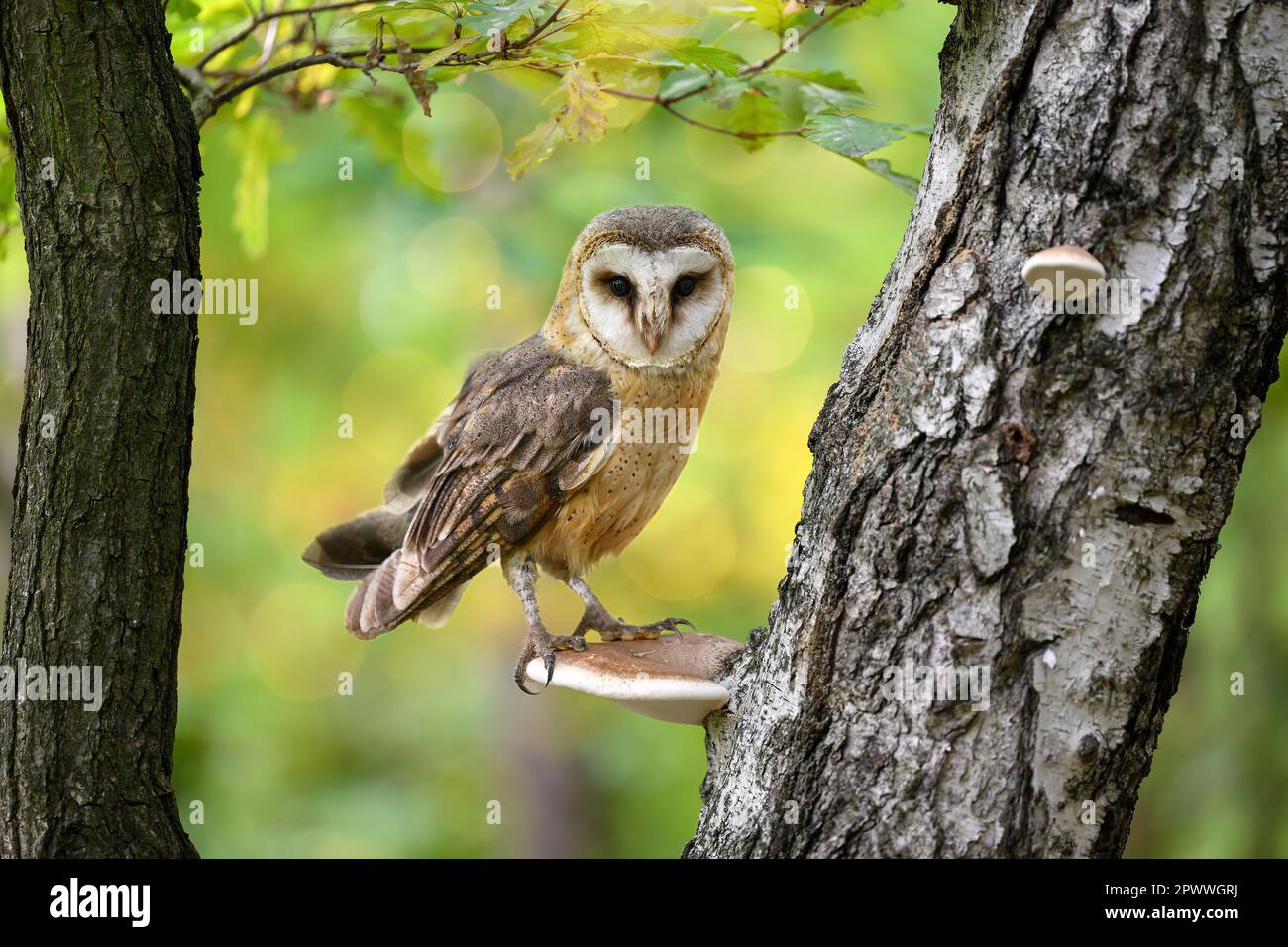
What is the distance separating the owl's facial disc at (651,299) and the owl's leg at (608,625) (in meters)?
0.71

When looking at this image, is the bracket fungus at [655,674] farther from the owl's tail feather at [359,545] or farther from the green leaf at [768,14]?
the green leaf at [768,14]

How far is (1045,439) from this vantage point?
2195mm

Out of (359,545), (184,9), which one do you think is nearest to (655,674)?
(359,545)

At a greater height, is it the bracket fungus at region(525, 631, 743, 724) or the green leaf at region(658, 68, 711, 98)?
the green leaf at region(658, 68, 711, 98)

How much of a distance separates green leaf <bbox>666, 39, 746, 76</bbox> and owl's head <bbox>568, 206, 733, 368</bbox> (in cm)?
52

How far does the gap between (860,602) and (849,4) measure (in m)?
1.33

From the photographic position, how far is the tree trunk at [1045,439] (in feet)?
7.03

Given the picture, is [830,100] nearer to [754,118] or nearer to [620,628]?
[754,118]

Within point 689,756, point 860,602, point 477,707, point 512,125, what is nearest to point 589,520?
point 860,602

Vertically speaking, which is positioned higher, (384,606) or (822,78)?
(822,78)

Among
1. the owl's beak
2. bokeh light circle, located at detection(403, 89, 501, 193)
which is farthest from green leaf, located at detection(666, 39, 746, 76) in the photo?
bokeh light circle, located at detection(403, 89, 501, 193)

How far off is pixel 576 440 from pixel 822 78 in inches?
47.6

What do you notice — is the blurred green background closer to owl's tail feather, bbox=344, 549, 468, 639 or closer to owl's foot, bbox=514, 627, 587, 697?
owl's tail feather, bbox=344, 549, 468, 639

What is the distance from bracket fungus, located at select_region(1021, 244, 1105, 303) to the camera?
2057 millimetres
